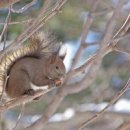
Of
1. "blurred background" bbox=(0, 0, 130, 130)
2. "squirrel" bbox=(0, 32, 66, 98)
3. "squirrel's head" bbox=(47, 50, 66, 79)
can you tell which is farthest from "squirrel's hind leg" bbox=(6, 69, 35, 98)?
"blurred background" bbox=(0, 0, 130, 130)

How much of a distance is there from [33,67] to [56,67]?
0.11m

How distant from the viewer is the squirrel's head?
2.76 metres

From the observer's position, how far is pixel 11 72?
279 cm

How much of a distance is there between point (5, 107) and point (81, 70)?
0.96 ft

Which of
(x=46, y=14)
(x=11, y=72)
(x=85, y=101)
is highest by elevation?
(x=85, y=101)

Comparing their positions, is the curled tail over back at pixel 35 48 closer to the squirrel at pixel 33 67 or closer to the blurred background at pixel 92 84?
the squirrel at pixel 33 67

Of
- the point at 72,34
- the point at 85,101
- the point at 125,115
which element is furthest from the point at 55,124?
the point at 72,34

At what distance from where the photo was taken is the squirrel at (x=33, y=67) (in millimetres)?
2762

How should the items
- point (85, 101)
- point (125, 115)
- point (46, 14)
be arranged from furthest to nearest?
point (85, 101) < point (125, 115) < point (46, 14)

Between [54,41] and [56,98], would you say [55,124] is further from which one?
[56,98]

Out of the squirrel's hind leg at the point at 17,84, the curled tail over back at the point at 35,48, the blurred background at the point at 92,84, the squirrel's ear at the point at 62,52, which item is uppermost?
the blurred background at the point at 92,84

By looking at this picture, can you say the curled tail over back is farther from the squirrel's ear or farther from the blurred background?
the blurred background

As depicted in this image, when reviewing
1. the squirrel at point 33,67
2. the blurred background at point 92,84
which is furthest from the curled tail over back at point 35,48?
the blurred background at point 92,84

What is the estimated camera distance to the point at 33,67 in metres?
2.84
